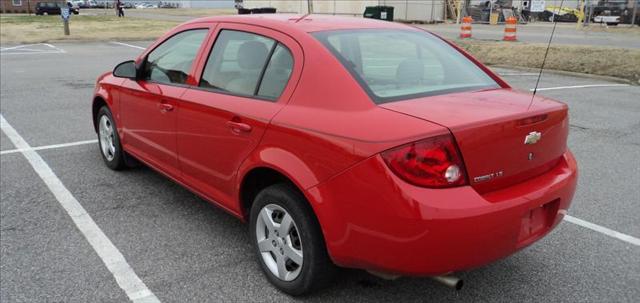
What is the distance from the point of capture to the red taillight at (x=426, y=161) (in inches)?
99.7

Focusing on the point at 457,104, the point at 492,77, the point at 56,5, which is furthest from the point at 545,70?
the point at 56,5

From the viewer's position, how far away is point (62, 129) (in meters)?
7.27

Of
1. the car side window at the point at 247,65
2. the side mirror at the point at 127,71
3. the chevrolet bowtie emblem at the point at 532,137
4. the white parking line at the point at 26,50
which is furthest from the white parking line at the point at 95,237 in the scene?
the white parking line at the point at 26,50

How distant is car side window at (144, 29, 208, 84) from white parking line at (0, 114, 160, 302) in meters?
1.22

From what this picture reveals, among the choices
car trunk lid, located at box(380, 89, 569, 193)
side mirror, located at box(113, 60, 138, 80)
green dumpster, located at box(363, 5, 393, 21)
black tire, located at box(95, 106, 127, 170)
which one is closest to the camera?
car trunk lid, located at box(380, 89, 569, 193)

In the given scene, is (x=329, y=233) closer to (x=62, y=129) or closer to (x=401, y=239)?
(x=401, y=239)

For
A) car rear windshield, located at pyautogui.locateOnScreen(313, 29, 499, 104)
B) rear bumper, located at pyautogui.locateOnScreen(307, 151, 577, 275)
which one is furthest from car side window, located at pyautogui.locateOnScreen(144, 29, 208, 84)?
rear bumper, located at pyautogui.locateOnScreen(307, 151, 577, 275)

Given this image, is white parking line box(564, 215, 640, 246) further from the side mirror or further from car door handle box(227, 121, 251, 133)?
the side mirror

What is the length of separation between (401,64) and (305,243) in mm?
1300

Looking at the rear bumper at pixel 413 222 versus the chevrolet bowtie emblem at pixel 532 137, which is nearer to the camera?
the rear bumper at pixel 413 222

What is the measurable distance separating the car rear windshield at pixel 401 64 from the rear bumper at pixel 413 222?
55 cm

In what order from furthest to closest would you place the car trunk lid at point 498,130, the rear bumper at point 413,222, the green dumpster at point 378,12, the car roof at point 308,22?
the green dumpster at point 378,12 < the car roof at point 308,22 < the car trunk lid at point 498,130 < the rear bumper at point 413,222

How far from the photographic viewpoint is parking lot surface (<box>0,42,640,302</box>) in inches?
128

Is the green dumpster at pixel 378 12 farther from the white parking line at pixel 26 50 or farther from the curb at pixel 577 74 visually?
the white parking line at pixel 26 50
